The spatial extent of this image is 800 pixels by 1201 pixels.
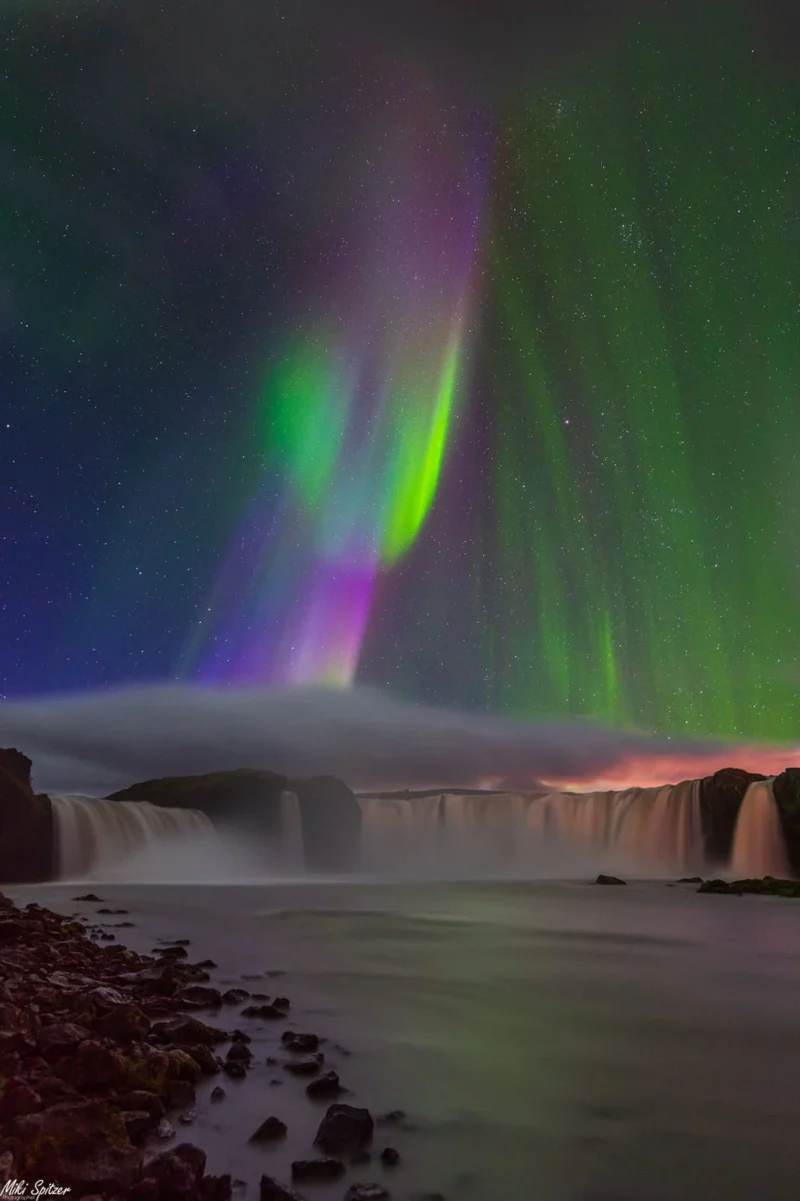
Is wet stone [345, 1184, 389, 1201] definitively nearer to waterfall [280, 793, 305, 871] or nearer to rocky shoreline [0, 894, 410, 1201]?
rocky shoreline [0, 894, 410, 1201]

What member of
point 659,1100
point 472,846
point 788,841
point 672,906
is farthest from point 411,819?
point 659,1100

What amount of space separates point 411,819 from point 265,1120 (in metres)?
89.2

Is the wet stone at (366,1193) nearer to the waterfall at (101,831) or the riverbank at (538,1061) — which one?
the riverbank at (538,1061)

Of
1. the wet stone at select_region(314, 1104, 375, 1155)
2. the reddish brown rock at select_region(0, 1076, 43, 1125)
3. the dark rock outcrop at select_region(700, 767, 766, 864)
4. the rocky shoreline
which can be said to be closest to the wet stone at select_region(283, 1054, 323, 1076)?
the rocky shoreline

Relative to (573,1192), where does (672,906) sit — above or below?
below

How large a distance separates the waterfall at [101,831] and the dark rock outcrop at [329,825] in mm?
23041

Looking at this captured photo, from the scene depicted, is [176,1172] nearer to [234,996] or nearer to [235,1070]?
[235,1070]

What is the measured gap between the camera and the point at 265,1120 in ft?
20.1

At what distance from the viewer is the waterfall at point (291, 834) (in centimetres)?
8988

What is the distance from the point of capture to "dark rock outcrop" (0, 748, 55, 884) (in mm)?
51594

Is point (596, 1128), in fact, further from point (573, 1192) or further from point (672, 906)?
point (672, 906)

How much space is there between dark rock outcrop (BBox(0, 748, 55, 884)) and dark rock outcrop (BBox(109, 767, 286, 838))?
31613mm

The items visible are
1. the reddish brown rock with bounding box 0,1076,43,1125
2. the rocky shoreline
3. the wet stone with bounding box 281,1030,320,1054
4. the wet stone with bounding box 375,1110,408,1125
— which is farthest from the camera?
the wet stone with bounding box 281,1030,320,1054

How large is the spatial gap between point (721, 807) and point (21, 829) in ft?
177
